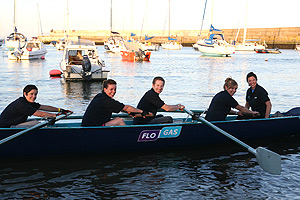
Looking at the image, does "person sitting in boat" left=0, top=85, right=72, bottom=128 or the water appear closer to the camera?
the water

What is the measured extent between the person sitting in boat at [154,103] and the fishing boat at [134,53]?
3860cm

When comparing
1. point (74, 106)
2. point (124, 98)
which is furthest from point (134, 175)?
point (124, 98)

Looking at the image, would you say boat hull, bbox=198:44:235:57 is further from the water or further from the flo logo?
the flo logo

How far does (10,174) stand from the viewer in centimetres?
773

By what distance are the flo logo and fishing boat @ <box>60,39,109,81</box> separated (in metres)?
14.6

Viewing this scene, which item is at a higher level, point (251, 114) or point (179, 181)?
point (251, 114)

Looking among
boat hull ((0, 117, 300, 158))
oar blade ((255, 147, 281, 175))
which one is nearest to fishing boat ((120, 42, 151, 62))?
boat hull ((0, 117, 300, 158))

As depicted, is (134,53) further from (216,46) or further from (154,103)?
(154,103)

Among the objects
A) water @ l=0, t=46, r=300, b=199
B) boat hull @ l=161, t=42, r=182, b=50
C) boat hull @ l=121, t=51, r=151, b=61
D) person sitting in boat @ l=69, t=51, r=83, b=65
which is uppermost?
boat hull @ l=161, t=42, r=182, b=50

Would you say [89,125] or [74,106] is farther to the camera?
[74,106]

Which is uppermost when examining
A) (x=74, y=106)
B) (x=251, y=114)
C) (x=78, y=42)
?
(x=78, y=42)

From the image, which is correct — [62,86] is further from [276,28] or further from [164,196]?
[276,28]

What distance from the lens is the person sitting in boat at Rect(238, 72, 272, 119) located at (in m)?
9.61

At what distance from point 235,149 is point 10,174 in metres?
5.28
